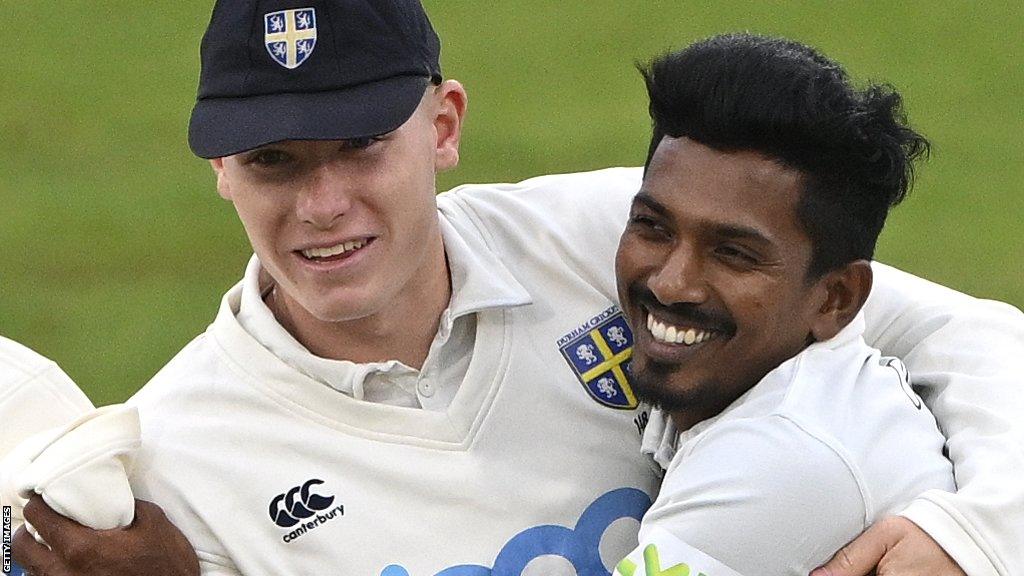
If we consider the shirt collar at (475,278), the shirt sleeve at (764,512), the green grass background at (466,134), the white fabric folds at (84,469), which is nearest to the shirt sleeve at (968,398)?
the shirt sleeve at (764,512)

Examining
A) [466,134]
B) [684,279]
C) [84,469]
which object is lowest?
[466,134]

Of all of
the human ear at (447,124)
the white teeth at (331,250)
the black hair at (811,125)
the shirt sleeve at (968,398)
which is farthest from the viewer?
the human ear at (447,124)

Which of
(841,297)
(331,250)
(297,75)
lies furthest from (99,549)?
(841,297)

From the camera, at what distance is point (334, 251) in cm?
294

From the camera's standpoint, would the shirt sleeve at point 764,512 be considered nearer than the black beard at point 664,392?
Yes

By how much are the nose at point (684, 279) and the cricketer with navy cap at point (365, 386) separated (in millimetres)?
324

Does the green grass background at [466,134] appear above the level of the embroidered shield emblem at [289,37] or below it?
below

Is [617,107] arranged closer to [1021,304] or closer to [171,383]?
[1021,304]

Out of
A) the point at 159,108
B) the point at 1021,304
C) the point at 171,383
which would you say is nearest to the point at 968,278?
the point at 1021,304

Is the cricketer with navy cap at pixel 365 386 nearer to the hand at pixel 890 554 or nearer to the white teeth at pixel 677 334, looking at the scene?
the hand at pixel 890 554

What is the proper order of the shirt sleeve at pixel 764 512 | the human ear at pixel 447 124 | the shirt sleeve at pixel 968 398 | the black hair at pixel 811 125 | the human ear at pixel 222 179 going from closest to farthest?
the shirt sleeve at pixel 764 512 → the shirt sleeve at pixel 968 398 → the black hair at pixel 811 125 → the human ear at pixel 222 179 → the human ear at pixel 447 124

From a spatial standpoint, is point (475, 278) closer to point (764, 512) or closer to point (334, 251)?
point (334, 251)

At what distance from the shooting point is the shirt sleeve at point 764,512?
259cm

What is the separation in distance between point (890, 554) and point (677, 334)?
0.49 metres
